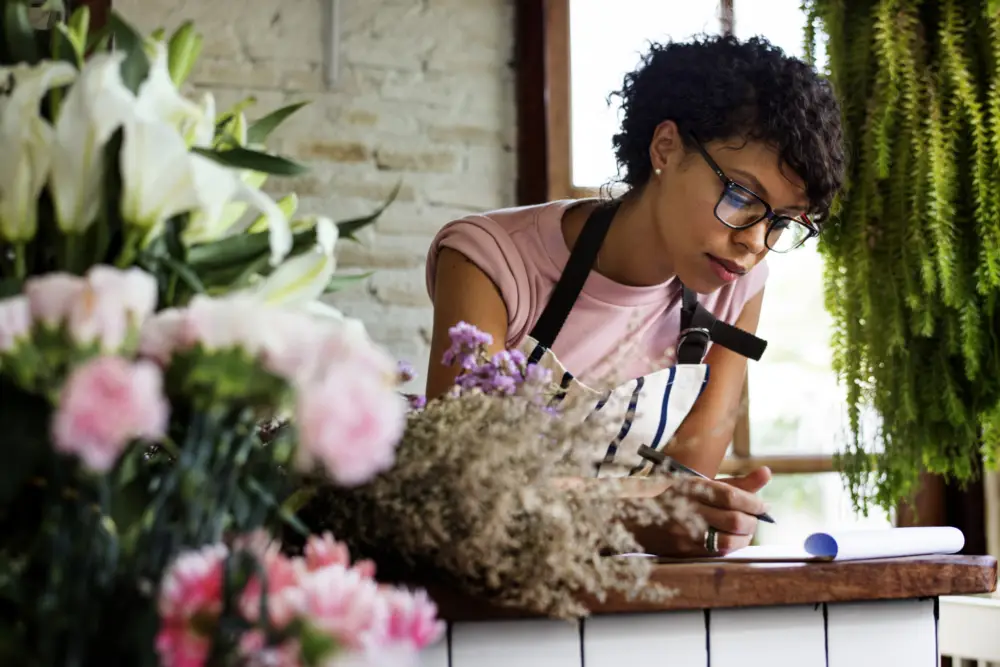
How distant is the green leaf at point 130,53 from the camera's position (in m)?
0.61

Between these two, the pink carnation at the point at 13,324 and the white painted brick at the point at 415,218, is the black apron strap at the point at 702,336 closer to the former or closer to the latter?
the white painted brick at the point at 415,218

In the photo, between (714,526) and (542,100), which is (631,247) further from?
(542,100)

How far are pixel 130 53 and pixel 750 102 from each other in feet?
3.54

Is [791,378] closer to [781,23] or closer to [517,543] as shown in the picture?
[781,23]

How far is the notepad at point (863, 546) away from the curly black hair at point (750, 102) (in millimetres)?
648

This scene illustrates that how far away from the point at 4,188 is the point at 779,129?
1.14 metres

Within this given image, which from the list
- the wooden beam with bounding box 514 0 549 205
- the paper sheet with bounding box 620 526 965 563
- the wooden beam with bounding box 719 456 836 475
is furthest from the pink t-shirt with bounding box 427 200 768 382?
the wooden beam with bounding box 719 456 836 475

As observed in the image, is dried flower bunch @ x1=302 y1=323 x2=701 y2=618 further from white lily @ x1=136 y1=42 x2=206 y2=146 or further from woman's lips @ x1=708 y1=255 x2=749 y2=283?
woman's lips @ x1=708 y1=255 x2=749 y2=283

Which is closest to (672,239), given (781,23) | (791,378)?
(791,378)

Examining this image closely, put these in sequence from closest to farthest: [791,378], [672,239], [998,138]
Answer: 1. [672,239]
2. [998,138]
3. [791,378]

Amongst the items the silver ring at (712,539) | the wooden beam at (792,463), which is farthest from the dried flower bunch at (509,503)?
the wooden beam at (792,463)

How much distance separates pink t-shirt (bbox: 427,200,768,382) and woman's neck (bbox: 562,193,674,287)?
23mm

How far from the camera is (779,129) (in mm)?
1471

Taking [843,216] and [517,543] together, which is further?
[843,216]
